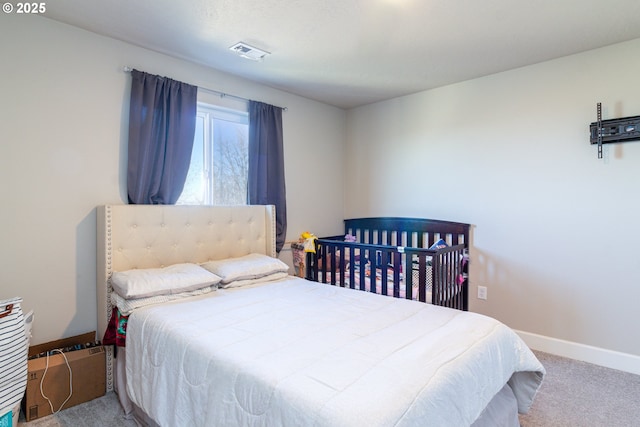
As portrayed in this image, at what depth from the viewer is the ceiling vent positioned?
2.46 meters

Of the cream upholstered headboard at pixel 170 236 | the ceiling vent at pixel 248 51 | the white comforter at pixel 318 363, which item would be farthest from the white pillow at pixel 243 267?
the ceiling vent at pixel 248 51

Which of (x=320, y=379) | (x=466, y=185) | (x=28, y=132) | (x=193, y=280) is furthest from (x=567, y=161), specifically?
(x=28, y=132)

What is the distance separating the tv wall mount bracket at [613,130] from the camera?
245 cm

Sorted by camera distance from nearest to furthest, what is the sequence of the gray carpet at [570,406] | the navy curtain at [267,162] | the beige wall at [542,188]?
the gray carpet at [570,406], the beige wall at [542,188], the navy curtain at [267,162]

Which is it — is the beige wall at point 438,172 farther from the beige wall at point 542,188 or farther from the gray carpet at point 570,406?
the gray carpet at point 570,406

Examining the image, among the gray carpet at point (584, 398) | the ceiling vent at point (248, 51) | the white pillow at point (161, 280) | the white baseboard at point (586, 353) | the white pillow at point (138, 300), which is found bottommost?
the gray carpet at point (584, 398)

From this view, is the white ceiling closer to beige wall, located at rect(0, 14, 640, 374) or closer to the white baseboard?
beige wall, located at rect(0, 14, 640, 374)

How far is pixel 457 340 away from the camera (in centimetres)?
148

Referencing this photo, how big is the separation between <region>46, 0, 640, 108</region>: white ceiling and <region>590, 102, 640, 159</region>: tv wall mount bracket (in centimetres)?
59

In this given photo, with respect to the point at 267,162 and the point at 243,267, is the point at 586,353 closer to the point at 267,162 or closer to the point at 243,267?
the point at 243,267

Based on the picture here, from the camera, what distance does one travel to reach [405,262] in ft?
8.90

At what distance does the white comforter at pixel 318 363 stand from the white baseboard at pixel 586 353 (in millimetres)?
1350

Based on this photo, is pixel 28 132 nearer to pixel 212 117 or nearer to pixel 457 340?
pixel 212 117

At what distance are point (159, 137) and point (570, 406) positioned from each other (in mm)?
3381
